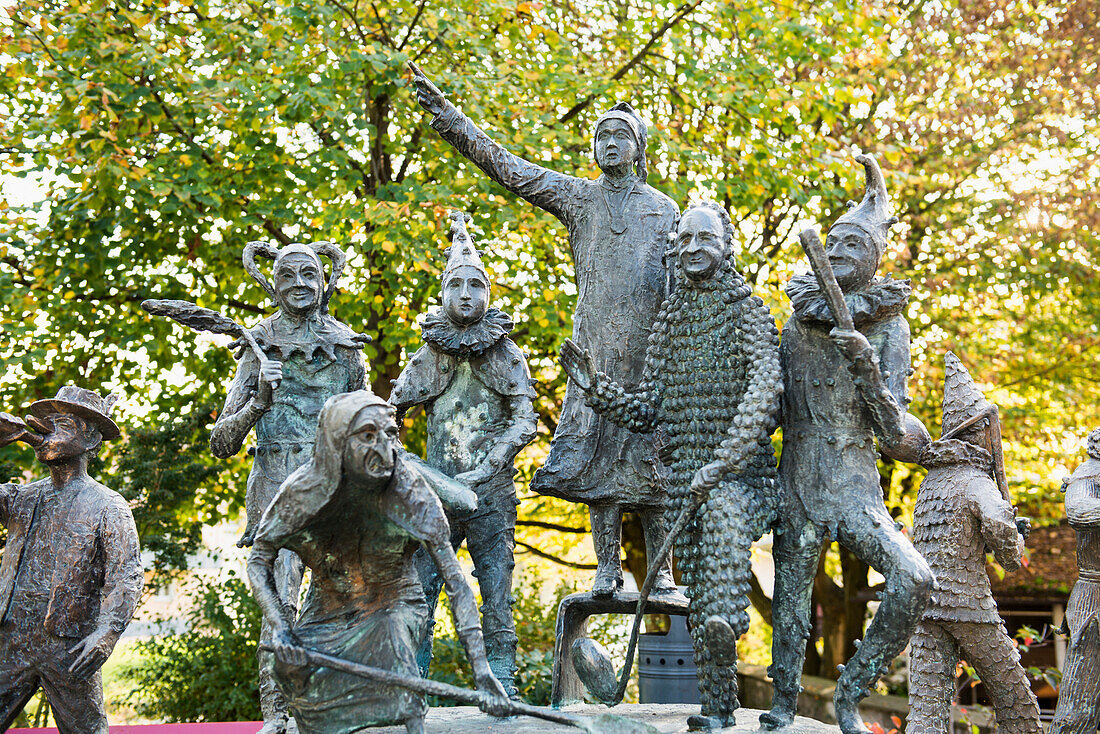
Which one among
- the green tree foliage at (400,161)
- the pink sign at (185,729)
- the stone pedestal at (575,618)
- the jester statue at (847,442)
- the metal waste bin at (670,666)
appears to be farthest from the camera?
the green tree foliage at (400,161)

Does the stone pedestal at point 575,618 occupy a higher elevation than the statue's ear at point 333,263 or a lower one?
lower

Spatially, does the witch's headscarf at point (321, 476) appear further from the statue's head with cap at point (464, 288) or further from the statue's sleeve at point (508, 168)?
the statue's sleeve at point (508, 168)

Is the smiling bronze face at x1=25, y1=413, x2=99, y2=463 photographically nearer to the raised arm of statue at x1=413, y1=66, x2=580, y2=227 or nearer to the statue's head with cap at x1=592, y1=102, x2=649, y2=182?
the raised arm of statue at x1=413, y1=66, x2=580, y2=227

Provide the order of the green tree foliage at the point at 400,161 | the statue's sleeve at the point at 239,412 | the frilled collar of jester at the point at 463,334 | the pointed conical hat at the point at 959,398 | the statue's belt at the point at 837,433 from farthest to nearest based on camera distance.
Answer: the green tree foliage at the point at 400,161 < the pointed conical hat at the point at 959,398 < the frilled collar of jester at the point at 463,334 < the statue's sleeve at the point at 239,412 < the statue's belt at the point at 837,433

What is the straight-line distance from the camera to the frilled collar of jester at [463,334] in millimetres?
5645

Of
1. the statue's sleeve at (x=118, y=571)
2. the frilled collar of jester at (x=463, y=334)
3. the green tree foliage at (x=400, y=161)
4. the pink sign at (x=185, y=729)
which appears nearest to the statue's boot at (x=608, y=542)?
the frilled collar of jester at (x=463, y=334)

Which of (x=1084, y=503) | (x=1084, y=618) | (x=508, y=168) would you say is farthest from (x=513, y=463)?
(x=1084, y=618)

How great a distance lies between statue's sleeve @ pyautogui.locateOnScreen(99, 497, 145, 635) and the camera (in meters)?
5.25

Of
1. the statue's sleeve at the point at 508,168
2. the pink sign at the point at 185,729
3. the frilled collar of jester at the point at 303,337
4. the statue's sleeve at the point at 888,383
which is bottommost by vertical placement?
the pink sign at the point at 185,729

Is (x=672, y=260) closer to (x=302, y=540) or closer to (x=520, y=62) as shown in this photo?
(x=302, y=540)

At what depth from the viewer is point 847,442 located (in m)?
5.12

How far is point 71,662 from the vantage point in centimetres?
522

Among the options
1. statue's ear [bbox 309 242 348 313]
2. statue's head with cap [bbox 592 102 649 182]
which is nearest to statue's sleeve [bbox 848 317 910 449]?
statue's head with cap [bbox 592 102 649 182]

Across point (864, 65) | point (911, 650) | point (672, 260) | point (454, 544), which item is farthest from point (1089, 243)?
point (454, 544)
